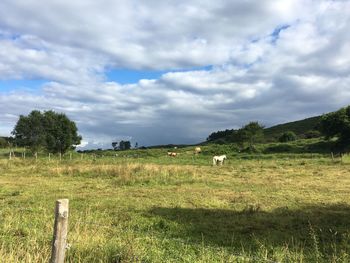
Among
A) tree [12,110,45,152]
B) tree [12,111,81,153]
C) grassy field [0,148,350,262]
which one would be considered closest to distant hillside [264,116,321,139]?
tree [12,111,81,153]

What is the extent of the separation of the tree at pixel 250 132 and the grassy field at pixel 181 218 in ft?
174

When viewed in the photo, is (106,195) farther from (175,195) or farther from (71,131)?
(71,131)

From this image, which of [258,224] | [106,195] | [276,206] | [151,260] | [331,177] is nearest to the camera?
[151,260]

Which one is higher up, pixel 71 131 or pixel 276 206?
pixel 71 131

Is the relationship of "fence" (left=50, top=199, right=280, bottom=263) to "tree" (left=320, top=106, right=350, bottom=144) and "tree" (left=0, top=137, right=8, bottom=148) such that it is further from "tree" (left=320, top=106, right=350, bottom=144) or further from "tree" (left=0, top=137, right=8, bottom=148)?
"tree" (left=0, top=137, right=8, bottom=148)

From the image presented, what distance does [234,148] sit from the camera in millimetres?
76562

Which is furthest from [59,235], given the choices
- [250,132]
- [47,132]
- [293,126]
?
[293,126]

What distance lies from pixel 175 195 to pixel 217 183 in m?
5.05

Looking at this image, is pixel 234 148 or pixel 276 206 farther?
pixel 234 148

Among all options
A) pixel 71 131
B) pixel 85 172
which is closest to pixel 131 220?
pixel 85 172

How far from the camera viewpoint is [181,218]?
42.6 ft

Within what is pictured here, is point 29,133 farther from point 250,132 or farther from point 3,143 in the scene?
point 250,132

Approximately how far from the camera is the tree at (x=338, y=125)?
64.8m

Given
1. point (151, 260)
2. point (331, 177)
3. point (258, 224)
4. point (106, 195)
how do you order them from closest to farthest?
point (151, 260) < point (258, 224) < point (106, 195) < point (331, 177)
